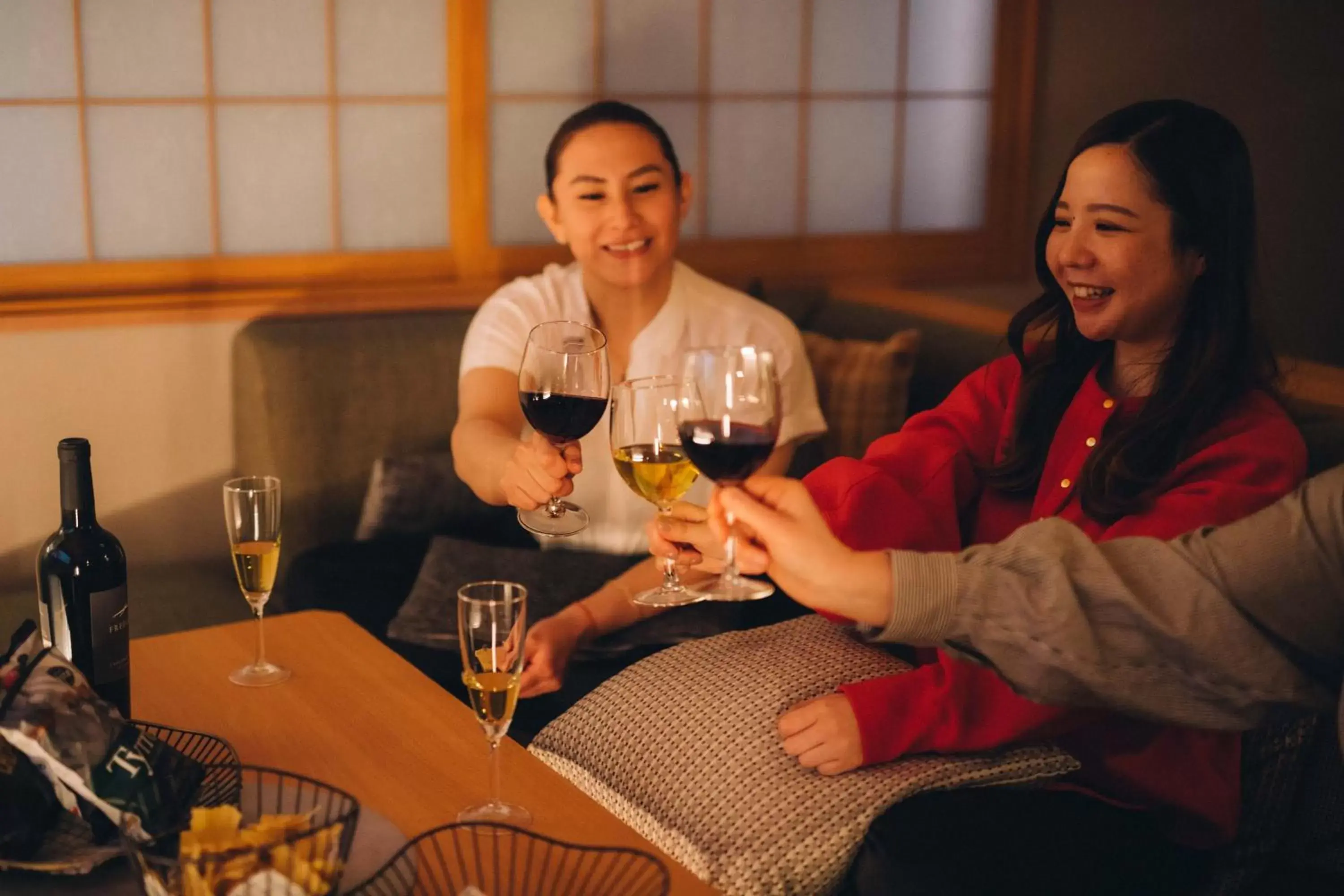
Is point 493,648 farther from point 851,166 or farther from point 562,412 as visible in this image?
Result: point 851,166

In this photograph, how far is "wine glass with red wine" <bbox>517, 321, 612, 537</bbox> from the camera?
150 centimetres

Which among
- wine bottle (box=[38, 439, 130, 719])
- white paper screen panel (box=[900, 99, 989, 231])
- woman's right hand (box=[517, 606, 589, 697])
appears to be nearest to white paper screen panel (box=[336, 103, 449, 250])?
white paper screen panel (box=[900, 99, 989, 231])

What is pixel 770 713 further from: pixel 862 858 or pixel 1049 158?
pixel 1049 158

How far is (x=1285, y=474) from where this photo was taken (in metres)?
1.47

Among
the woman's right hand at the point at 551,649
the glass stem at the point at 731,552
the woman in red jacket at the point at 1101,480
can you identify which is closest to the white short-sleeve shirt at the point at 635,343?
the woman's right hand at the point at 551,649

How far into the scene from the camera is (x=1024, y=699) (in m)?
1.42

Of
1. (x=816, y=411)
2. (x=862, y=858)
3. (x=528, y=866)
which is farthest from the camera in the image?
(x=816, y=411)

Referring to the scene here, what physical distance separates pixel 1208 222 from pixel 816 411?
0.92 metres

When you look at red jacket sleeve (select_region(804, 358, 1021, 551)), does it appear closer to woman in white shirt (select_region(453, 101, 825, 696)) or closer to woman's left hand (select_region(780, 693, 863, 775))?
woman's left hand (select_region(780, 693, 863, 775))

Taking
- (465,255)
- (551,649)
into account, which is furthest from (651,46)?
(551,649)

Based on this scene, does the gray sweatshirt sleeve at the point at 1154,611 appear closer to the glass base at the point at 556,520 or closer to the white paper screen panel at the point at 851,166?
the glass base at the point at 556,520

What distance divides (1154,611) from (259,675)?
93 cm

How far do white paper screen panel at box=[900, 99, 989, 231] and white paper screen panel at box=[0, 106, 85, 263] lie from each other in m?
1.98

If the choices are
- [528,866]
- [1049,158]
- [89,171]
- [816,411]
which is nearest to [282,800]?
[528,866]
